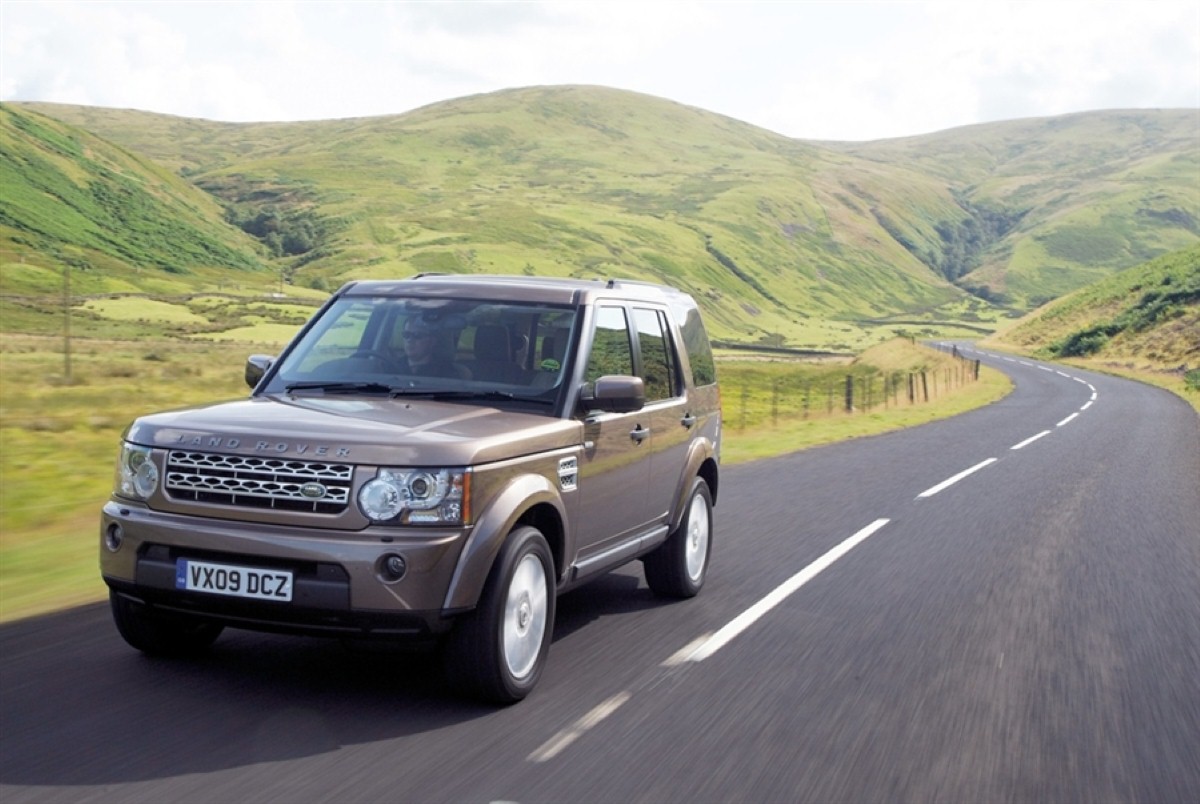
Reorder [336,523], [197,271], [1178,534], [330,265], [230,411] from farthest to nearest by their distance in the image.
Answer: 1. [330,265]
2. [197,271]
3. [1178,534]
4. [230,411]
5. [336,523]

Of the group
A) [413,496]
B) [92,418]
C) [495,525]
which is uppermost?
[413,496]

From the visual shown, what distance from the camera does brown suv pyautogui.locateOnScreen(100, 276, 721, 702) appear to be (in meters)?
4.94

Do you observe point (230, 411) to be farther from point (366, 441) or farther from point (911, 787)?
point (911, 787)

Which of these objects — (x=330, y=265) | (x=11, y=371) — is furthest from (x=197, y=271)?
(x=11, y=371)

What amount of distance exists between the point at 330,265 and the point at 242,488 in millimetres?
164964

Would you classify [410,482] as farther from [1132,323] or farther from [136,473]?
[1132,323]

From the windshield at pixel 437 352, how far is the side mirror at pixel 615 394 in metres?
0.19

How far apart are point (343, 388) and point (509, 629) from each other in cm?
160

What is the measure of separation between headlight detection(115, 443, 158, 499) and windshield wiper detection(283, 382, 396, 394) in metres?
1.04

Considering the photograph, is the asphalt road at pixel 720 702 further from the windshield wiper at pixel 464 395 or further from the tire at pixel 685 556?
the windshield wiper at pixel 464 395

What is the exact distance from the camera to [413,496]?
4.98 m

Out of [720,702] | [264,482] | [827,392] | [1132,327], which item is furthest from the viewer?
[1132,327]

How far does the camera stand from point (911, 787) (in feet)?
15.1

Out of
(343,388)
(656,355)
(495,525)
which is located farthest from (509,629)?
(656,355)
